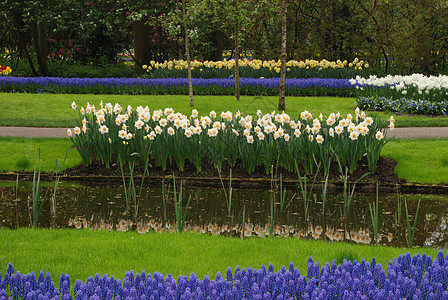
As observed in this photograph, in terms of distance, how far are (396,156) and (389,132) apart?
2273 mm

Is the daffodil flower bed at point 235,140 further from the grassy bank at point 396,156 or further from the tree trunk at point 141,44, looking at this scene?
the tree trunk at point 141,44

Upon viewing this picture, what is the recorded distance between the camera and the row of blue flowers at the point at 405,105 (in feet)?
42.3

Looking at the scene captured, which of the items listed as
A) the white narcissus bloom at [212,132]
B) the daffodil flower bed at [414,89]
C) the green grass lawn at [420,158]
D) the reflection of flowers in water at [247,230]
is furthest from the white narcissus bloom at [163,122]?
the daffodil flower bed at [414,89]

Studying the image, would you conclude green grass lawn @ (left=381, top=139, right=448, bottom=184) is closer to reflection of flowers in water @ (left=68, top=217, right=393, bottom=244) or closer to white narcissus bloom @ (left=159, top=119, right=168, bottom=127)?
reflection of flowers in water @ (left=68, top=217, right=393, bottom=244)

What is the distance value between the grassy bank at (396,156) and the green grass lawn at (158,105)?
2.01 m

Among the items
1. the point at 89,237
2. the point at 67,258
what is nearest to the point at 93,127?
the point at 89,237

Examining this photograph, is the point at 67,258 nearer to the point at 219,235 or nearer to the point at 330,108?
the point at 219,235

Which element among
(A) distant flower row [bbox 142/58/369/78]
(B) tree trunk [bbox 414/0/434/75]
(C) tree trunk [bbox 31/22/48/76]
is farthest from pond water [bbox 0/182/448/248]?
(B) tree trunk [bbox 414/0/434/75]

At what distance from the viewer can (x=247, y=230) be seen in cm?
568

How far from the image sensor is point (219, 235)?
5.34m

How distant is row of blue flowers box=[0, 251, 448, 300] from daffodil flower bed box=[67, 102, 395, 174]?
4.23 metres

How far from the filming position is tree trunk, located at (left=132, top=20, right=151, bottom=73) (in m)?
22.3

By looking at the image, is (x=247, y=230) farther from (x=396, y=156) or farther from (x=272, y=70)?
(x=272, y=70)

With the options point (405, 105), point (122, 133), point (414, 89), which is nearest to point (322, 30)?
point (414, 89)
